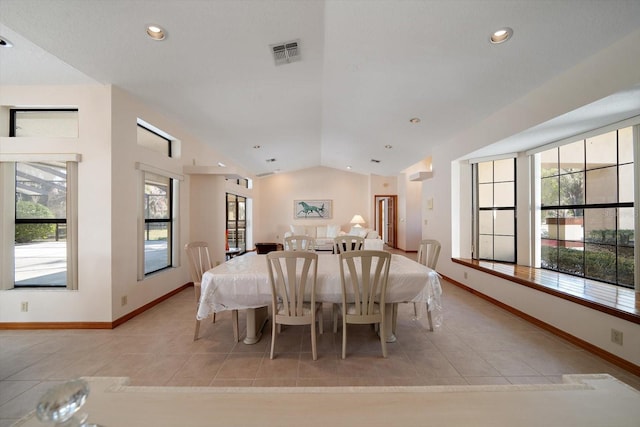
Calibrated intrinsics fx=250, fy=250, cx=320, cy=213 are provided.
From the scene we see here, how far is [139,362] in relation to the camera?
7.23 feet

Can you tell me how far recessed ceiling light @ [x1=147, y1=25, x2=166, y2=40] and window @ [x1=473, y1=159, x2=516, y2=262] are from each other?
4766 mm

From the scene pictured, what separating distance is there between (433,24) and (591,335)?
3.17 meters

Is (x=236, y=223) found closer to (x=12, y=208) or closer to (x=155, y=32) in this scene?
(x=12, y=208)

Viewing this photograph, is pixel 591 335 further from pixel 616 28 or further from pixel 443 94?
pixel 443 94

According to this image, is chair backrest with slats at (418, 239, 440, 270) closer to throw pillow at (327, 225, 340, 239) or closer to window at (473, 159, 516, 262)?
window at (473, 159, 516, 262)

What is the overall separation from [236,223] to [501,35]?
23.7 ft

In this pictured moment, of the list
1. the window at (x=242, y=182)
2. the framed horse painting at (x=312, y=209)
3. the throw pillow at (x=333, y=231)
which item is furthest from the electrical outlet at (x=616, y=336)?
the framed horse painting at (x=312, y=209)

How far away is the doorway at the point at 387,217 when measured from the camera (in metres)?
9.16

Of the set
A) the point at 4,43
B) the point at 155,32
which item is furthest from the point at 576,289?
the point at 4,43

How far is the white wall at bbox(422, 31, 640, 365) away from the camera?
2.03 metres

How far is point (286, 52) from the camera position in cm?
269

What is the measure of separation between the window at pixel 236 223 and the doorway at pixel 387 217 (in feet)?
15.5

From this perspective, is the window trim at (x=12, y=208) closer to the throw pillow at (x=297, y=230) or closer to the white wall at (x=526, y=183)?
the white wall at (x=526, y=183)

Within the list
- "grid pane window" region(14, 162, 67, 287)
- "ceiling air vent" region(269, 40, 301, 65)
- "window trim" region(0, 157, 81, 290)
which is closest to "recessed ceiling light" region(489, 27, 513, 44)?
"ceiling air vent" region(269, 40, 301, 65)
